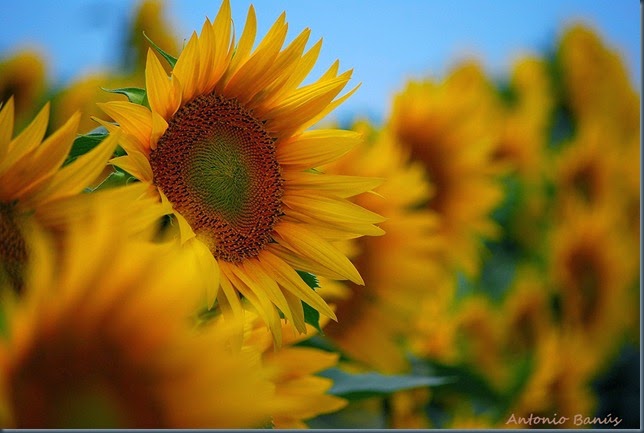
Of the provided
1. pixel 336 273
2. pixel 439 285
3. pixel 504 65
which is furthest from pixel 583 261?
pixel 336 273

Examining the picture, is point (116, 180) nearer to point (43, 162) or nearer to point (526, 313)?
point (43, 162)

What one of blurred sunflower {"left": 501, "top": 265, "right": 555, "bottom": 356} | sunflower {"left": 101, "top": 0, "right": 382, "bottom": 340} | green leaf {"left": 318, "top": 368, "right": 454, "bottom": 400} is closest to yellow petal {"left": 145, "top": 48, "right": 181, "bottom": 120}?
sunflower {"left": 101, "top": 0, "right": 382, "bottom": 340}

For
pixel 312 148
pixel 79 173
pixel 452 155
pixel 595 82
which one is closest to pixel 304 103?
pixel 312 148

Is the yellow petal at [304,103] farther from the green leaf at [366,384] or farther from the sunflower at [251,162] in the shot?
the green leaf at [366,384]

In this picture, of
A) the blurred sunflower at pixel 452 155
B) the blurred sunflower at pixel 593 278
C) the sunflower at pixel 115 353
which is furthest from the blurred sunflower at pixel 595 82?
the sunflower at pixel 115 353

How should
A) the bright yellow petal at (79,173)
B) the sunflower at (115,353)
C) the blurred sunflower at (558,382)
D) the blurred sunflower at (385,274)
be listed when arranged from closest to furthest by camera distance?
1. the sunflower at (115,353)
2. the bright yellow petal at (79,173)
3. the blurred sunflower at (385,274)
4. the blurred sunflower at (558,382)
